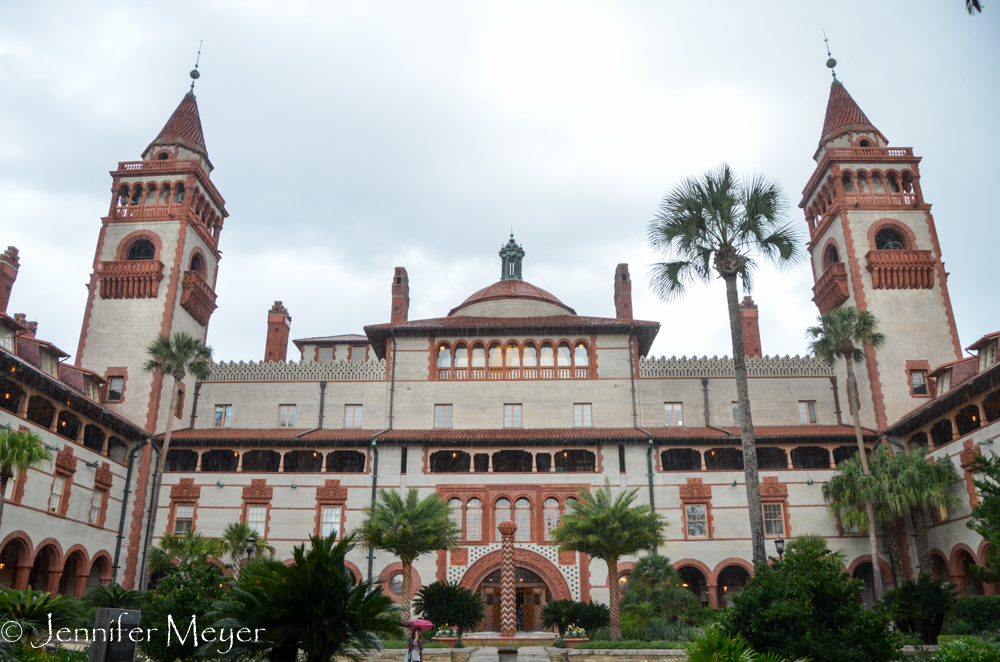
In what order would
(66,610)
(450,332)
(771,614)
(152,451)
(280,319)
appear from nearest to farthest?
(771,614) < (66,610) < (152,451) < (450,332) < (280,319)

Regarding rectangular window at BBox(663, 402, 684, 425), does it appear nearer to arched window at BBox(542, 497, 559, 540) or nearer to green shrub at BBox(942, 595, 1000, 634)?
arched window at BBox(542, 497, 559, 540)

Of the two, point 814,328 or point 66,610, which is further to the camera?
point 814,328

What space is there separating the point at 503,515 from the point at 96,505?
1855cm

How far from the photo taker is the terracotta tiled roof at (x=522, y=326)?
4166cm

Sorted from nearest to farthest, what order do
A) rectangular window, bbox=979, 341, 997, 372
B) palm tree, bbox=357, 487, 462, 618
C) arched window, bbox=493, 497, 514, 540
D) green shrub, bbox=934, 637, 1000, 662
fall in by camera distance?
green shrub, bbox=934, 637, 1000, 662, palm tree, bbox=357, 487, 462, 618, rectangular window, bbox=979, 341, 997, 372, arched window, bbox=493, 497, 514, 540

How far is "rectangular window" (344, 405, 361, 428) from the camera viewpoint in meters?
41.5

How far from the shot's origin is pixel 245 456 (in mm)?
39250

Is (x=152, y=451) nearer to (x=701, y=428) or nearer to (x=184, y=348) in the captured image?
(x=184, y=348)

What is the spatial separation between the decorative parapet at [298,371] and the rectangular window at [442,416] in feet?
12.0

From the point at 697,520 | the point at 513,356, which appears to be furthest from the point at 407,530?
the point at 697,520

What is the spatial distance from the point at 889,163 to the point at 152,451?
139 feet

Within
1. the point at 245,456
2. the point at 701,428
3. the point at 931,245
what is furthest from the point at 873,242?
the point at 245,456

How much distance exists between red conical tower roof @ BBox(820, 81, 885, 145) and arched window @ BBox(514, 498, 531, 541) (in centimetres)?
2788

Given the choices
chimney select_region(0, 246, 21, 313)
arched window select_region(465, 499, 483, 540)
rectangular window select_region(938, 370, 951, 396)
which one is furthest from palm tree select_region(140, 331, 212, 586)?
rectangular window select_region(938, 370, 951, 396)
